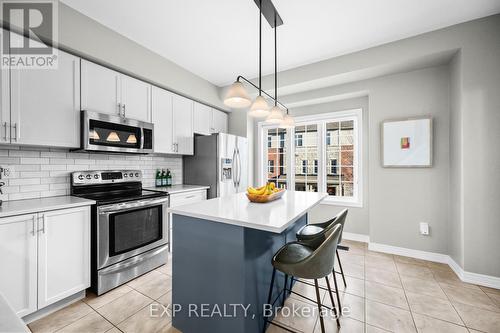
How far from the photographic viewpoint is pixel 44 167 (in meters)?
2.33

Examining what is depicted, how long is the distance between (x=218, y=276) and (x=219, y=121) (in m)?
3.32

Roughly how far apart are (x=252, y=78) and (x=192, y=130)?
139 cm

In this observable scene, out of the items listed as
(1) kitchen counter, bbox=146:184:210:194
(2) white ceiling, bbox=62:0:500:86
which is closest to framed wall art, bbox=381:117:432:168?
(2) white ceiling, bbox=62:0:500:86

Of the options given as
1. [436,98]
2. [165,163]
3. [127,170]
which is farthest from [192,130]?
[436,98]

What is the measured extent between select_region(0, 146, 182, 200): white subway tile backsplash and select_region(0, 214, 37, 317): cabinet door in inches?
25.3

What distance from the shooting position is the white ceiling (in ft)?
7.14

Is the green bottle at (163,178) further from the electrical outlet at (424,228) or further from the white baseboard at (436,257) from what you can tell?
the electrical outlet at (424,228)

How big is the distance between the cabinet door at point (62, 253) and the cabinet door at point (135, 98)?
1.33m

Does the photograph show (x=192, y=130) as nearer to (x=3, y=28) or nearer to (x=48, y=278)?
(x=3, y=28)

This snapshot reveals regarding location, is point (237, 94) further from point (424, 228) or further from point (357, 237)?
point (357, 237)

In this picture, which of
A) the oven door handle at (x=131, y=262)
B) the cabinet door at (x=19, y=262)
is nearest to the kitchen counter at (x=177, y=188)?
the oven door handle at (x=131, y=262)

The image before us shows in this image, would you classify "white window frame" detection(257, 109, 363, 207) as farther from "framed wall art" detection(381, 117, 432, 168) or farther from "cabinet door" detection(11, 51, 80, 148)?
"cabinet door" detection(11, 51, 80, 148)

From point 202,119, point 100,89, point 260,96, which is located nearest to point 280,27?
point 260,96

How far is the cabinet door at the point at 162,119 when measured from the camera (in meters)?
3.13
